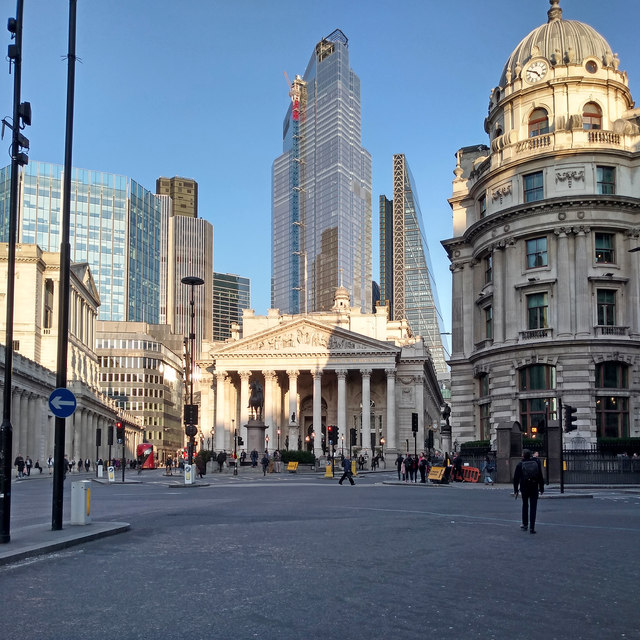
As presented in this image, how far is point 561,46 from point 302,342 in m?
62.0

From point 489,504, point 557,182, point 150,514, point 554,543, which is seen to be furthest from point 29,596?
point 557,182

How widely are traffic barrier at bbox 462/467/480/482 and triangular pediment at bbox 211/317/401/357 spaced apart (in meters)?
60.5

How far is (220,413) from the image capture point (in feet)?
370

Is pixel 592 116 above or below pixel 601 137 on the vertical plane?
above

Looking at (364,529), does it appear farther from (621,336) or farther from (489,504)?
(621,336)

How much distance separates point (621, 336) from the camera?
49031 millimetres

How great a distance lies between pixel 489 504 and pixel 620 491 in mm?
12745

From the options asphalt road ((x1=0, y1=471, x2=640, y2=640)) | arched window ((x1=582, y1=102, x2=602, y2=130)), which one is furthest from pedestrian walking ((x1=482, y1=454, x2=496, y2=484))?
asphalt road ((x1=0, y1=471, x2=640, y2=640))

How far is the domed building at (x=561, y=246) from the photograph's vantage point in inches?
1919

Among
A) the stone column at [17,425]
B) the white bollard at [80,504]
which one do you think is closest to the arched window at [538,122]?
the white bollard at [80,504]

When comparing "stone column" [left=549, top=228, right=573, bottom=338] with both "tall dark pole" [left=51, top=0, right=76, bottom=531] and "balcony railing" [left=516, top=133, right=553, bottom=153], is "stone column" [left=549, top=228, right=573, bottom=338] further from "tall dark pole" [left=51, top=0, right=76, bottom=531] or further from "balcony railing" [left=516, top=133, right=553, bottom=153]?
"tall dark pole" [left=51, top=0, right=76, bottom=531]

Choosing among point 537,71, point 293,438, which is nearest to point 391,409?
point 293,438

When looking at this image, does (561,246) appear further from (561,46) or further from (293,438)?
(293,438)

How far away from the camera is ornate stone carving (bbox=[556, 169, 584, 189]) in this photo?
166 feet
